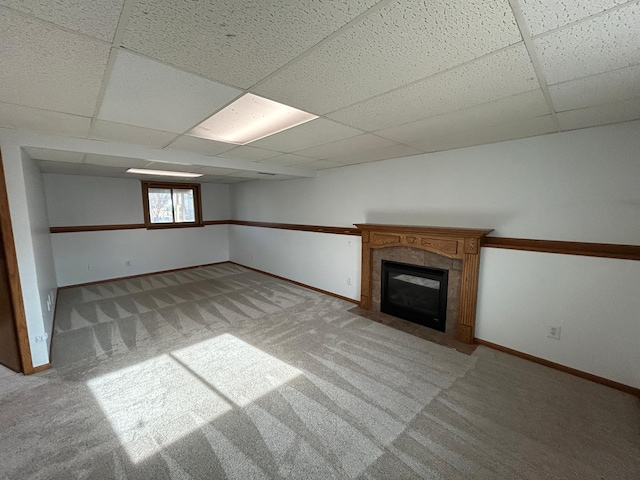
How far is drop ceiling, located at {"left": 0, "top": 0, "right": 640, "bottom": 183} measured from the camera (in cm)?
91

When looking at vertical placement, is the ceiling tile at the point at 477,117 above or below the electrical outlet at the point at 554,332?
above

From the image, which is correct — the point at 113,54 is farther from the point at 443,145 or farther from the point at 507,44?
the point at 443,145

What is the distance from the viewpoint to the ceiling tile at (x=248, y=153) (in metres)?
2.97

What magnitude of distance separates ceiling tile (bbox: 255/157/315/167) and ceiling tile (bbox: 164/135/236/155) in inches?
26.5

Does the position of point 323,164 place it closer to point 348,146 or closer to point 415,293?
point 348,146

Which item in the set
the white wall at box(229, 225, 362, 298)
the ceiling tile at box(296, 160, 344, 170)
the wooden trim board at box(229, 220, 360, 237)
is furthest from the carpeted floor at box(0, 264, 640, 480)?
the ceiling tile at box(296, 160, 344, 170)

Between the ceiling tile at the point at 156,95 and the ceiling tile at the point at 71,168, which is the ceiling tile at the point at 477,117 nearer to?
the ceiling tile at the point at 156,95

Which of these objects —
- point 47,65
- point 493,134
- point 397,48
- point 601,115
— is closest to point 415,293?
point 493,134

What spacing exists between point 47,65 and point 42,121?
1.16 metres

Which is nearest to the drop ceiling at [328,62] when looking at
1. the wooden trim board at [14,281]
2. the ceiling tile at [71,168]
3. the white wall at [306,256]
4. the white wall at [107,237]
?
the wooden trim board at [14,281]

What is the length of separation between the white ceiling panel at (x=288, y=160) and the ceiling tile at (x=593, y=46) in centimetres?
247

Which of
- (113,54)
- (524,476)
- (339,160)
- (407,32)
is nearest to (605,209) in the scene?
(524,476)

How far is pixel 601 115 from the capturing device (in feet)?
6.33

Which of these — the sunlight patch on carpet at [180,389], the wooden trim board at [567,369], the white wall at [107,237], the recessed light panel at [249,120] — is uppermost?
the recessed light panel at [249,120]
